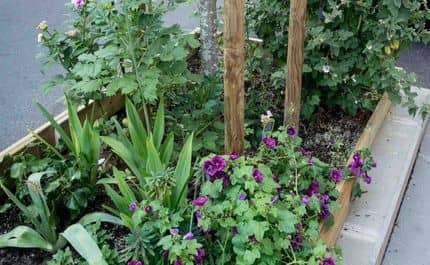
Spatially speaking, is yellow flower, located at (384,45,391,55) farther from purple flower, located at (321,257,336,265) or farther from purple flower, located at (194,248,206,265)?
purple flower, located at (194,248,206,265)

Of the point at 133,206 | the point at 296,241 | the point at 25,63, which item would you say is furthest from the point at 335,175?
the point at 25,63

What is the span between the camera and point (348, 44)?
2377 millimetres

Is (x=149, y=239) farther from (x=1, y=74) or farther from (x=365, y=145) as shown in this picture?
(x=1, y=74)

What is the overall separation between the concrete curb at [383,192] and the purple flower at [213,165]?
66 cm

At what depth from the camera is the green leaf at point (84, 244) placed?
1.61 metres

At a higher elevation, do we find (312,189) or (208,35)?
(208,35)

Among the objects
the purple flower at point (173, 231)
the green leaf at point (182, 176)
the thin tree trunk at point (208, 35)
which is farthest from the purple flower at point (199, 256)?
the thin tree trunk at point (208, 35)

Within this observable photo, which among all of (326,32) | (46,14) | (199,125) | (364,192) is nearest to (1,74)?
(46,14)

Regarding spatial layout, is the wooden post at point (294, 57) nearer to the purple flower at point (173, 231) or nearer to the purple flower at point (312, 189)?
the purple flower at point (312, 189)

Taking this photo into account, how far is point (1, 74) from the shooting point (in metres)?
3.36

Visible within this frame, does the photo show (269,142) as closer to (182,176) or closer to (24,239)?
(182,176)

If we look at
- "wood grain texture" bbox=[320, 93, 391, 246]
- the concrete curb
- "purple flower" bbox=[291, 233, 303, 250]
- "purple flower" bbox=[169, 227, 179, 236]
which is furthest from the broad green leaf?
the concrete curb

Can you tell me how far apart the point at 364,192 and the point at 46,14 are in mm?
2891

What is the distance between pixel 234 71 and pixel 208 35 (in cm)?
91
